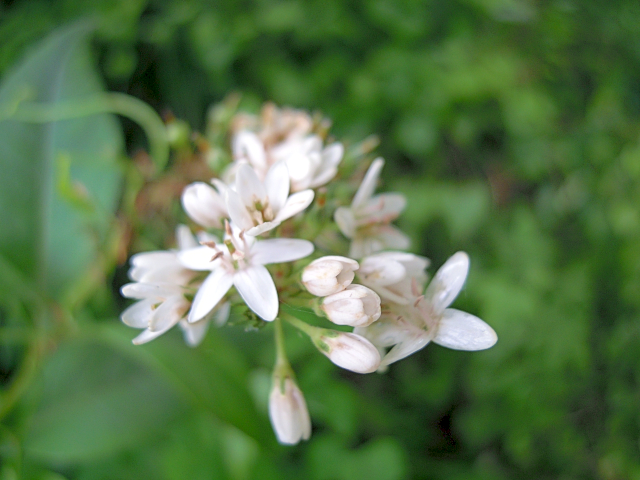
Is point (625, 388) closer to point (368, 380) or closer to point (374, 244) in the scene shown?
point (368, 380)

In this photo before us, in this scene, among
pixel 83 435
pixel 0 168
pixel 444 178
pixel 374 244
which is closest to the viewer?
pixel 374 244

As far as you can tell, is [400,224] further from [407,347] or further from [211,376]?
[407,347]

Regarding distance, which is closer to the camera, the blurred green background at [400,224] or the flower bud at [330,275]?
the flower bud at [330,275]

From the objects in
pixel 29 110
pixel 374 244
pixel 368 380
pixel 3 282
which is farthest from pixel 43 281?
pixel 368 380

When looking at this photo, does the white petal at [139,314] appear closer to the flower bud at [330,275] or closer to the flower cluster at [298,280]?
the flower cluster at [298,280]

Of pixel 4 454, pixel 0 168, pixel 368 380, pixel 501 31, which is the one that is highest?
pixel 501 31

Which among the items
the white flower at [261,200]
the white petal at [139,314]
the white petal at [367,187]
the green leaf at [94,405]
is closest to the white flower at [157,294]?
the white petal at [139,314]

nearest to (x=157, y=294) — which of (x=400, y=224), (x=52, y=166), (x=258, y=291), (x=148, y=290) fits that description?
(x=148, y=290)
